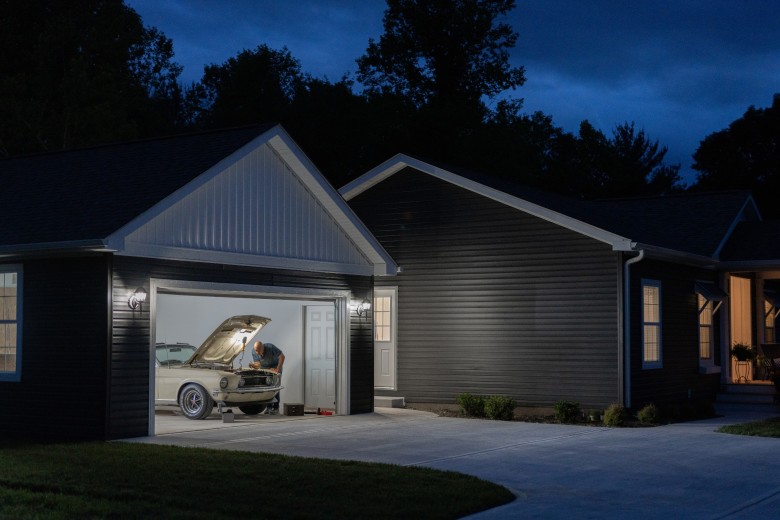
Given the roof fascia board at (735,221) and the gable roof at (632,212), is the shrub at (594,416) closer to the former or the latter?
the gable roof at (632,212)

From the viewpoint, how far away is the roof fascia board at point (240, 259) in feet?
50.7

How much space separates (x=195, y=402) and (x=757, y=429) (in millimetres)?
9489

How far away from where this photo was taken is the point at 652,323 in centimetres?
2047

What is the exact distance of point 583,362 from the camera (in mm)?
19562

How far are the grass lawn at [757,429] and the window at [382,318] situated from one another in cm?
736

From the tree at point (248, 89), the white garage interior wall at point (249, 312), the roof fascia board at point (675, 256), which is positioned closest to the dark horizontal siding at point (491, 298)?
the roof fascia board at point (675, 256)

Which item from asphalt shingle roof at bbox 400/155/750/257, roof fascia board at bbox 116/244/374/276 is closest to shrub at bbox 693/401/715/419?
asphalt shingle roof at bbox 400/155/750/257

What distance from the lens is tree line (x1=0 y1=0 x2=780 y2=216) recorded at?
3691 centimetres

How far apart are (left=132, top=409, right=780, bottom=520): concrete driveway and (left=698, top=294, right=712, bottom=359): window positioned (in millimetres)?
3550

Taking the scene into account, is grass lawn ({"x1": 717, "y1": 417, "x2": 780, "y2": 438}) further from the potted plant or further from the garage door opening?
the garage door opening

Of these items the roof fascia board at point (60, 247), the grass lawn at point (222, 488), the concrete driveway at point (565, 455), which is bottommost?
the concrete driveway at point (565, 455)

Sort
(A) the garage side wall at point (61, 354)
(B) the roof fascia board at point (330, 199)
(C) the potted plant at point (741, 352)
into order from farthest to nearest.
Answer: (C) the potted plant at point (741, 352), (B) the roof fascia board at point (330, 199), (A) the garage side wall at point (61, 354)

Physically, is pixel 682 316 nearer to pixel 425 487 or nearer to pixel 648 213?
pixel 648 213

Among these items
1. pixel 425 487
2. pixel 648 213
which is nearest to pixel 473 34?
pixel 648 213
